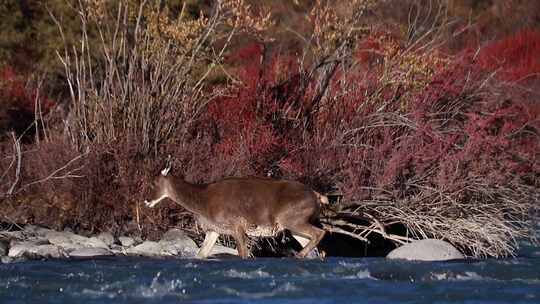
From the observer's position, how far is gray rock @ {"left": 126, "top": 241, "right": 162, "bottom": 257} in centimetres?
1445

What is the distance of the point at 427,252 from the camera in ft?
47.1

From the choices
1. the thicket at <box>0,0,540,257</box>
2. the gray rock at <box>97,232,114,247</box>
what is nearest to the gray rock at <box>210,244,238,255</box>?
the thicket at <box>0,0,540,257</box>

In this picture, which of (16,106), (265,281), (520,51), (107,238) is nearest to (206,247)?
(107,238)

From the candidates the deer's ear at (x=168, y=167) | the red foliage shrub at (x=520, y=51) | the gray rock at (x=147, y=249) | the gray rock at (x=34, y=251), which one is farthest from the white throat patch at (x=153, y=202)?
the red foliage shrub at (x=520, y=51)

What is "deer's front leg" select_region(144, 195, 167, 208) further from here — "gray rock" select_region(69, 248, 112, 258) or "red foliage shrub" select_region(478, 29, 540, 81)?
"red foliage shrub" select_region(478, 29, 540, 81)

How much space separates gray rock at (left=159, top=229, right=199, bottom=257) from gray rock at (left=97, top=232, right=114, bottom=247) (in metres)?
0.67

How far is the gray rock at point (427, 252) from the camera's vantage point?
14.3m

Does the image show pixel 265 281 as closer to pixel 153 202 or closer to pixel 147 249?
pixel 153 202

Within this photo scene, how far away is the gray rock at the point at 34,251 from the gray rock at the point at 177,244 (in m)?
1.43

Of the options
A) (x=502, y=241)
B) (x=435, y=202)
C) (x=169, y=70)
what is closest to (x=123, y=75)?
(x=169, y=70)

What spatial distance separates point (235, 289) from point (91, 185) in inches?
177

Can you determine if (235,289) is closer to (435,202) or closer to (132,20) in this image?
(435,202)

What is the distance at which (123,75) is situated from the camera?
16.3m

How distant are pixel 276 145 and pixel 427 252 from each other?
298cm
